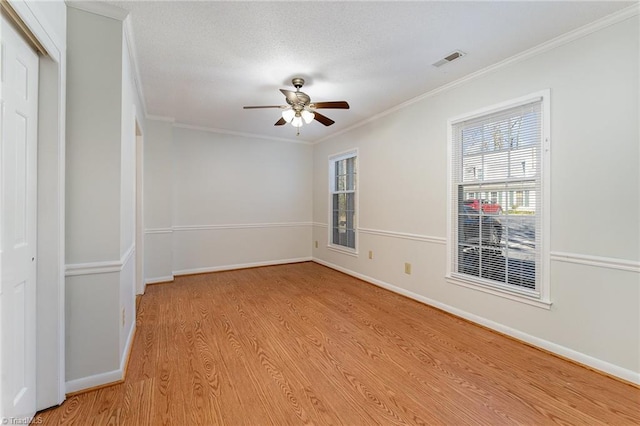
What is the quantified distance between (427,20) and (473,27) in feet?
1.31

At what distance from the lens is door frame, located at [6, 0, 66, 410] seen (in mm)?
1656

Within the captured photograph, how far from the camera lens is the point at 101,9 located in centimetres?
193

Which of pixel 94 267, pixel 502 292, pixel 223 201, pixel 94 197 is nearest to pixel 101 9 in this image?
pixel 94 197

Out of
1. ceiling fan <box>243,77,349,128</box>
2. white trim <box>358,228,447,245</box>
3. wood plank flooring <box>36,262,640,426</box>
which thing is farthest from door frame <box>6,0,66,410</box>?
white trim <box>358,228,447,245</box>

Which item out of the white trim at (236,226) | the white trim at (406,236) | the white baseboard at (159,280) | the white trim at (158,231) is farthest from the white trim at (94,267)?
the white trim at (406,236)

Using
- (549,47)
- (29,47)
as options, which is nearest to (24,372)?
(29,47)

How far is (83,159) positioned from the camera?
6.20 feet

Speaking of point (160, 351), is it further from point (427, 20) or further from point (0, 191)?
point (427, 20)

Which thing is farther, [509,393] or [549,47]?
[549,47]

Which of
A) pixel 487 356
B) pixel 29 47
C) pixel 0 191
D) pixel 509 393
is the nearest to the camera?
pixel 0 191

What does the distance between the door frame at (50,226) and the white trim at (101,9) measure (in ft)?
1.08

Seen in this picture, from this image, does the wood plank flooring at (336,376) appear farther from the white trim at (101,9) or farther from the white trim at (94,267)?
the white trim at (101,9)

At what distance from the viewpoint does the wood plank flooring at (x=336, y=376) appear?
5.44 feet

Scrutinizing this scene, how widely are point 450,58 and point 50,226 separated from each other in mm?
3376
